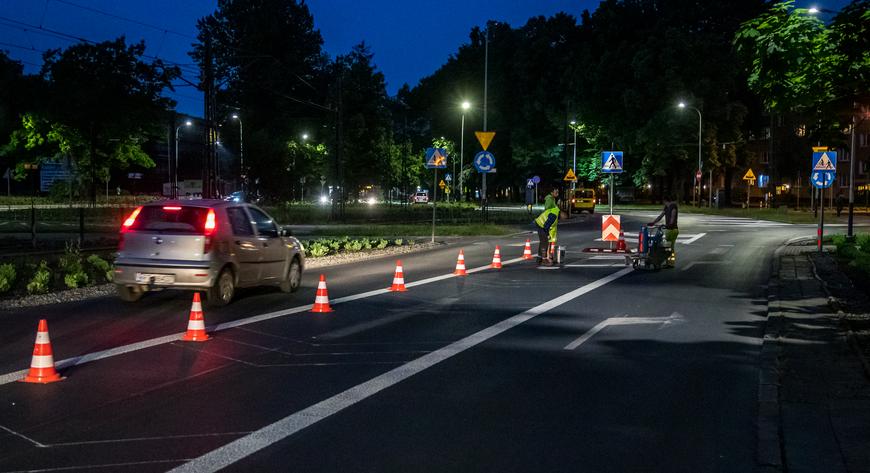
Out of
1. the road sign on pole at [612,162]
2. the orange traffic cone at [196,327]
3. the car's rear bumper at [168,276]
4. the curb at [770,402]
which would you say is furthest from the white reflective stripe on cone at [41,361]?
the road sign on pole at [612,162]

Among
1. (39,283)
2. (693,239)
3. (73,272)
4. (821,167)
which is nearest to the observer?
(39,283)

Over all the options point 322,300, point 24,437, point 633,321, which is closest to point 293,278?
point 322,300

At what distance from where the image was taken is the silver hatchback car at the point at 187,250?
1261 centimetres

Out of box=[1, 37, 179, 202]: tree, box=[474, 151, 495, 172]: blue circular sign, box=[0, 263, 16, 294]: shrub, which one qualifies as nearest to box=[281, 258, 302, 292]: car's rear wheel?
box=[0, 263, 16, 294]: shrub

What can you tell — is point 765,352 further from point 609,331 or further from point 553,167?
point 553,167

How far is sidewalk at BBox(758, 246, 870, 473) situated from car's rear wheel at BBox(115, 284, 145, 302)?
892 cm

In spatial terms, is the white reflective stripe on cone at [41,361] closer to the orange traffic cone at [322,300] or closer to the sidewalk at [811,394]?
the orange traffic cone at [322,300]

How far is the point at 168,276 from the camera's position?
12.6 metres

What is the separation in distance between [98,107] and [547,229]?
28645mm

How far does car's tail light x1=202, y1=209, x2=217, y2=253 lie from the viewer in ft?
41.5

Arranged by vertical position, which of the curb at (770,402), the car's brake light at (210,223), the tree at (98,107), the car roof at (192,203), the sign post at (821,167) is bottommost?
the curb at (770,402)

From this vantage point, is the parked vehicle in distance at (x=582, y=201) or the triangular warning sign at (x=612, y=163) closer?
the triangular warning sign at (x=612, y=163)

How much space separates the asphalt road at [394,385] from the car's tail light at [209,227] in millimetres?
936

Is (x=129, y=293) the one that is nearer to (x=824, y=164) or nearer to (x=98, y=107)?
(x=824, y=164)
